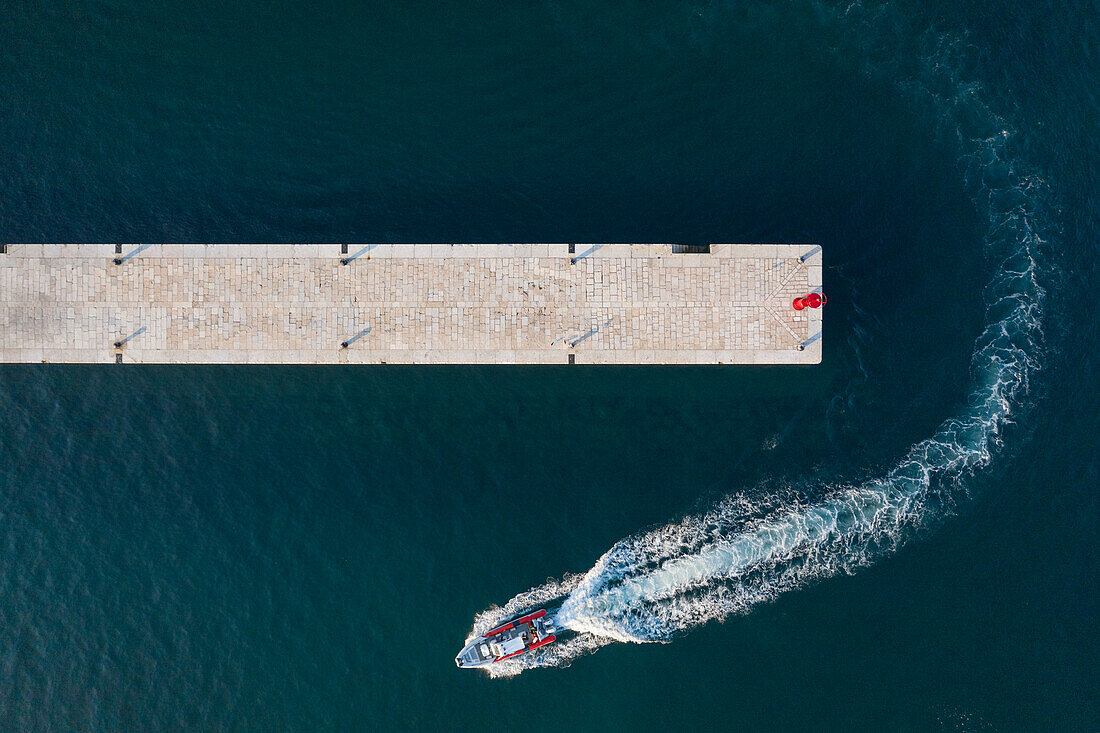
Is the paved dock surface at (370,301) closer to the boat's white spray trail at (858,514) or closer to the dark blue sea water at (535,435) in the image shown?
the dark blue sea water at (535,435)

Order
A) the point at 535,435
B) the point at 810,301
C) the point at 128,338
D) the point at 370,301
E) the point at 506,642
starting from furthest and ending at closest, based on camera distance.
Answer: the point at 535,435
the point at 506,642
the point at 370,301
the point at 128,338
the point at 810,301

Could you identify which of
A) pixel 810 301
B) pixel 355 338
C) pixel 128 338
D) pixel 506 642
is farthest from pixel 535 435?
pixel 128 338

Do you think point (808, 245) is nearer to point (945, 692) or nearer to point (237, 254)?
point (945, 692)

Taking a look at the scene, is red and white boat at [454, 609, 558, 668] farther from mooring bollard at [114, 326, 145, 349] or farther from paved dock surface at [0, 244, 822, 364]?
mooring bollard at [114, 326, 145, 349]

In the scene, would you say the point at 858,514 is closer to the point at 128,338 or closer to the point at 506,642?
the point at 506,642

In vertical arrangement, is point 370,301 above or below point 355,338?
above

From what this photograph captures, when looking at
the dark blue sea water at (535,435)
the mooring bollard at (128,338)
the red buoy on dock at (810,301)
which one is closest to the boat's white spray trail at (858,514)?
the dark blue sea water at (535,435)
